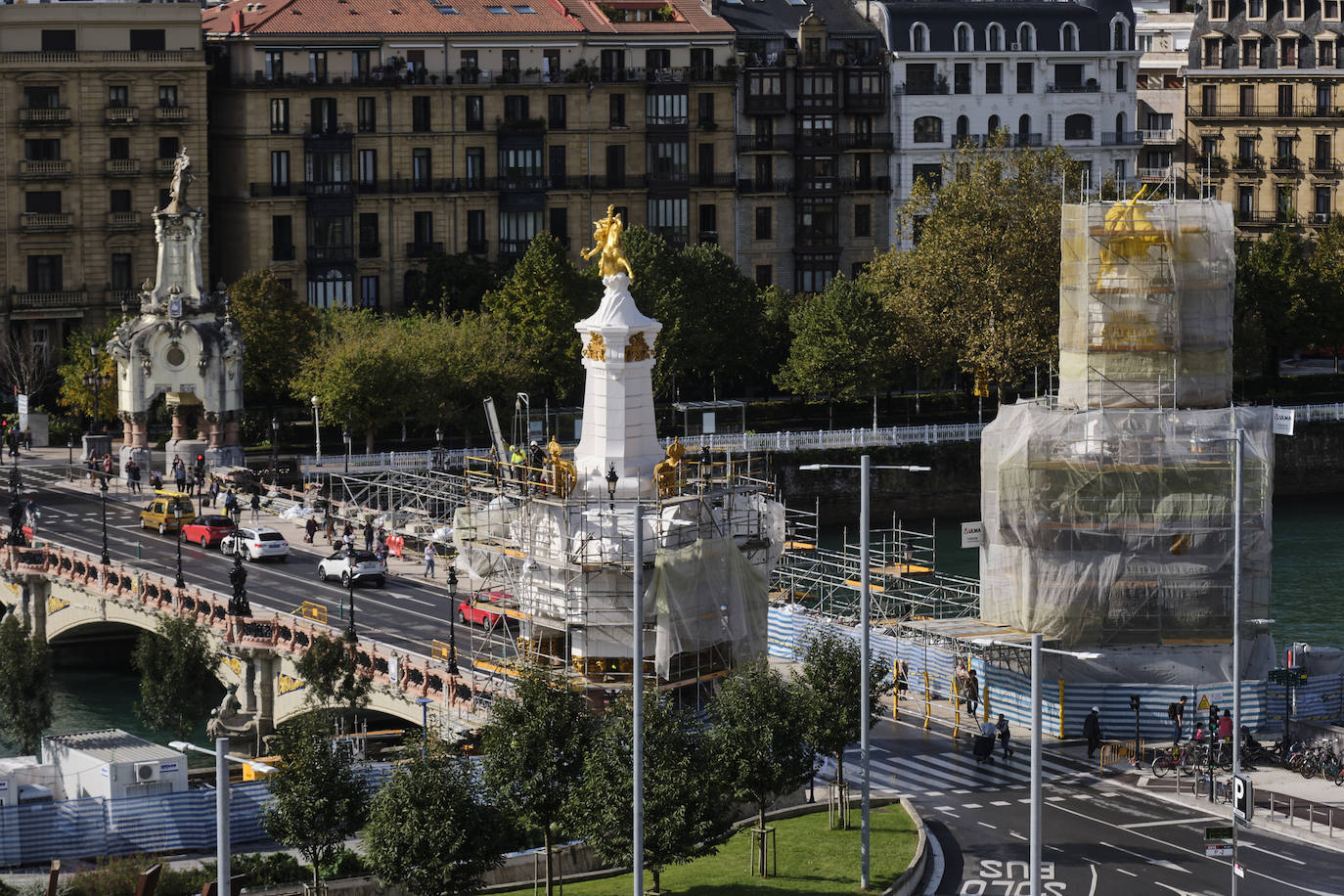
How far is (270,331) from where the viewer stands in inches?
5413

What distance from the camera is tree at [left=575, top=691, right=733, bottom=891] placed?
6194 centimetres

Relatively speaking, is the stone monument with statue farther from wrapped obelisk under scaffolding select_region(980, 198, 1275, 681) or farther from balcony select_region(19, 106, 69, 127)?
wrapped obelisk under scaffolding select_region(980, 198, 1275, 681)

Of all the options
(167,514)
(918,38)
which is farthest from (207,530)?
(918,38)

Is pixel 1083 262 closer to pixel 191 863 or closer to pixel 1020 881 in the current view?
pixel 1020 881

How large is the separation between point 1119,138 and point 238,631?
96472 mm

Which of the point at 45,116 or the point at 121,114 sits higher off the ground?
the point at 121,114

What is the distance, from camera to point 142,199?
497ft

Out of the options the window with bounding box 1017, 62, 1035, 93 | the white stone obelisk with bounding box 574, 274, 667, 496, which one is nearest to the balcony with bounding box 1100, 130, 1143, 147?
the window with bounding box 1017, 62, 1035, 93

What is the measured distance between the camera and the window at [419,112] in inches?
6201

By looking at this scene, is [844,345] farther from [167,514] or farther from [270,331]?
[167,514]

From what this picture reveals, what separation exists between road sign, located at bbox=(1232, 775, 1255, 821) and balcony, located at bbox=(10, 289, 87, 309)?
3721 inches

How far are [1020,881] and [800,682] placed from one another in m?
7.49

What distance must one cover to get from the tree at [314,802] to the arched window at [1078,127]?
118 metres

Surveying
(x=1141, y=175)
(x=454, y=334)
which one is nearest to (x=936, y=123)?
(x=1141, y=175)
